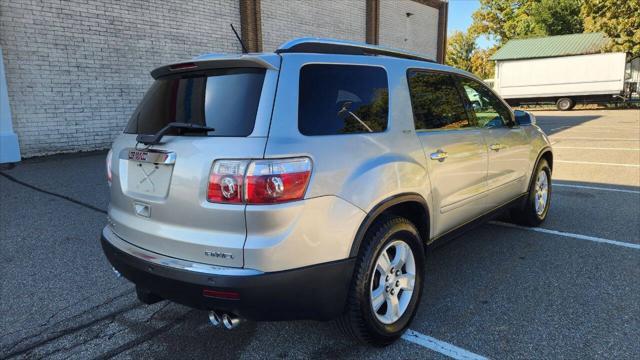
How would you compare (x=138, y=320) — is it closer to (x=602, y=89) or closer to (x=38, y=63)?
(x=38, y=63)

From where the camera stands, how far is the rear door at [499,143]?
399cm

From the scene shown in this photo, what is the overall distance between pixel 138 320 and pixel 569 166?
919 cm

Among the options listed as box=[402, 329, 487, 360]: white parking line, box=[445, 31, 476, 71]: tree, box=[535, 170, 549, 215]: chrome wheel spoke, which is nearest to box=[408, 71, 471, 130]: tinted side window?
box=[402, 329, 487, 360]: white parking line

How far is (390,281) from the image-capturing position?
9.30ft

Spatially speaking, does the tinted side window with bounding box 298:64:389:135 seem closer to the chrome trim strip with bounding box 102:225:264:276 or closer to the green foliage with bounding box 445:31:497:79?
the chrome trim strip with bounding box 102:225:264:276

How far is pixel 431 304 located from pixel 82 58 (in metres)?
9.28

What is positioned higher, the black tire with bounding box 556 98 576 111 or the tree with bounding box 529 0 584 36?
the tree with bounding box 529 0 584 36

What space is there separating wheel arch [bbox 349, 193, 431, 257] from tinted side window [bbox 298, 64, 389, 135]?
0.46m

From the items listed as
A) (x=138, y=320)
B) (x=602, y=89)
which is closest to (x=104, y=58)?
(x=138, y=320)

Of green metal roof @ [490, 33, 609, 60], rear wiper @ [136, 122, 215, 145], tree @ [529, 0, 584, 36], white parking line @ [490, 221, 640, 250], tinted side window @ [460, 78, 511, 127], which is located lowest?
white parking line @ [490, 221, 640, 250]

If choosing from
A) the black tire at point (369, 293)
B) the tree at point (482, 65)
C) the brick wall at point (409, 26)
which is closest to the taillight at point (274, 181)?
the black tire at point (369, 293)

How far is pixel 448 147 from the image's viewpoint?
11.0 feet

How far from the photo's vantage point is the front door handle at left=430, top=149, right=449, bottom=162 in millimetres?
3150

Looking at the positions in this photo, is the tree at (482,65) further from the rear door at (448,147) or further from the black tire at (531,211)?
the rear door at (448,147)
